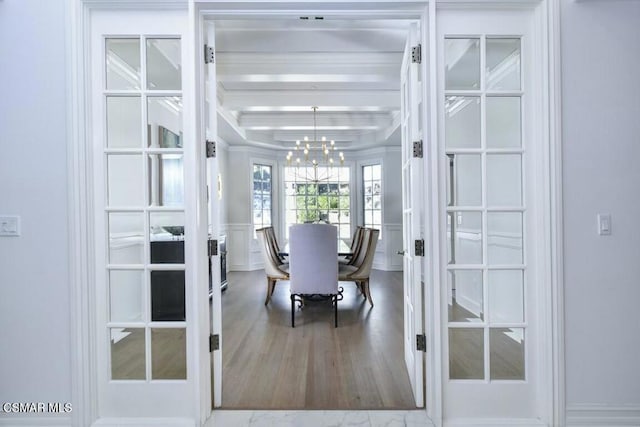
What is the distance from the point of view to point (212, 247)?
1.90 m

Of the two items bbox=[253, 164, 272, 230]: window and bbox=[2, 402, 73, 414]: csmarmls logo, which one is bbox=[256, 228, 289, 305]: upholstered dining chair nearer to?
bbox=[2, 402, 73, 414]: csmarmls logo

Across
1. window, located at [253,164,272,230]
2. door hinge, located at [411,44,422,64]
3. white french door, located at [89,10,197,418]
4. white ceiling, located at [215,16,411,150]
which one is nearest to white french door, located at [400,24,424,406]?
door hinge, located at [411,44,422,64]

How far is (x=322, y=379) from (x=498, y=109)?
209 cm

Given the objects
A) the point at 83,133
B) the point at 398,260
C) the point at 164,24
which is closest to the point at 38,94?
the point at 83,133

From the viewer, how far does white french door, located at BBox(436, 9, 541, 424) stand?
5.89 feet

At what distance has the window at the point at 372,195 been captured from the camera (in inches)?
275

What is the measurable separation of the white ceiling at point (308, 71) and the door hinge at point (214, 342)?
1983 millimetres

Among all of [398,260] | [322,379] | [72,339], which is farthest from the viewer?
[398,260]

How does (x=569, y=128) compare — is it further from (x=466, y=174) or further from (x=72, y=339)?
(x=72, y=339)

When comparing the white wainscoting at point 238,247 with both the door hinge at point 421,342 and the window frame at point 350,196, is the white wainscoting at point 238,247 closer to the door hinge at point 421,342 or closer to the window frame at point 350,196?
the window frame at point 350,196

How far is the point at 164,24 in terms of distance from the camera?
1808 mm

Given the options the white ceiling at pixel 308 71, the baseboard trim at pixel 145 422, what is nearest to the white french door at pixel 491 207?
the white ceiling at pixel 308 71

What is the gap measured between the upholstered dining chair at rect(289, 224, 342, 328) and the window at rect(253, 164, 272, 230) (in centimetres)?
361

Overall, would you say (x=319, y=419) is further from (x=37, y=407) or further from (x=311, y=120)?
(x=311, y=120)
